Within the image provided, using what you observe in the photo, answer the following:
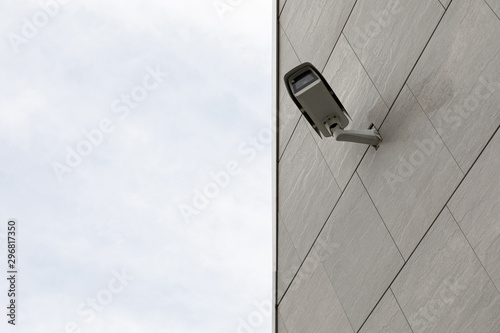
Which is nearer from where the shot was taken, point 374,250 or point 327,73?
point 374,250

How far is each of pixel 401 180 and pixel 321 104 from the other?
1598 millimetres

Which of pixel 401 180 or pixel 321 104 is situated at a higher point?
pixel 321 104

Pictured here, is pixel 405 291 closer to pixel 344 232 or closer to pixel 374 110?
pixel 344 232

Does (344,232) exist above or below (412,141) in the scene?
below

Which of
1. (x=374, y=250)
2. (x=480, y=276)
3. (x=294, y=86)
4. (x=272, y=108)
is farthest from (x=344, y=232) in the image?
(x=272, y=108)

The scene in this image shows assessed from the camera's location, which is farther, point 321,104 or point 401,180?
point 321,104

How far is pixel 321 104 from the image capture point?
28.8ft

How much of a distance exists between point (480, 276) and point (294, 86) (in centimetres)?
372

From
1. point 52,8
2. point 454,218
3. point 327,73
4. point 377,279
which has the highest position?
point 52,8

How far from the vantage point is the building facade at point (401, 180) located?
6.67 metres

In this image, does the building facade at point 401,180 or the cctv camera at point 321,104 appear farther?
the cctv camera at point 321,104

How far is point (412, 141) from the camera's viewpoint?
7.92m

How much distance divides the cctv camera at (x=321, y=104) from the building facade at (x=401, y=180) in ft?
1.19

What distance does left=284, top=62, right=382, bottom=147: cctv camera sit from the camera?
8602 millimetres
